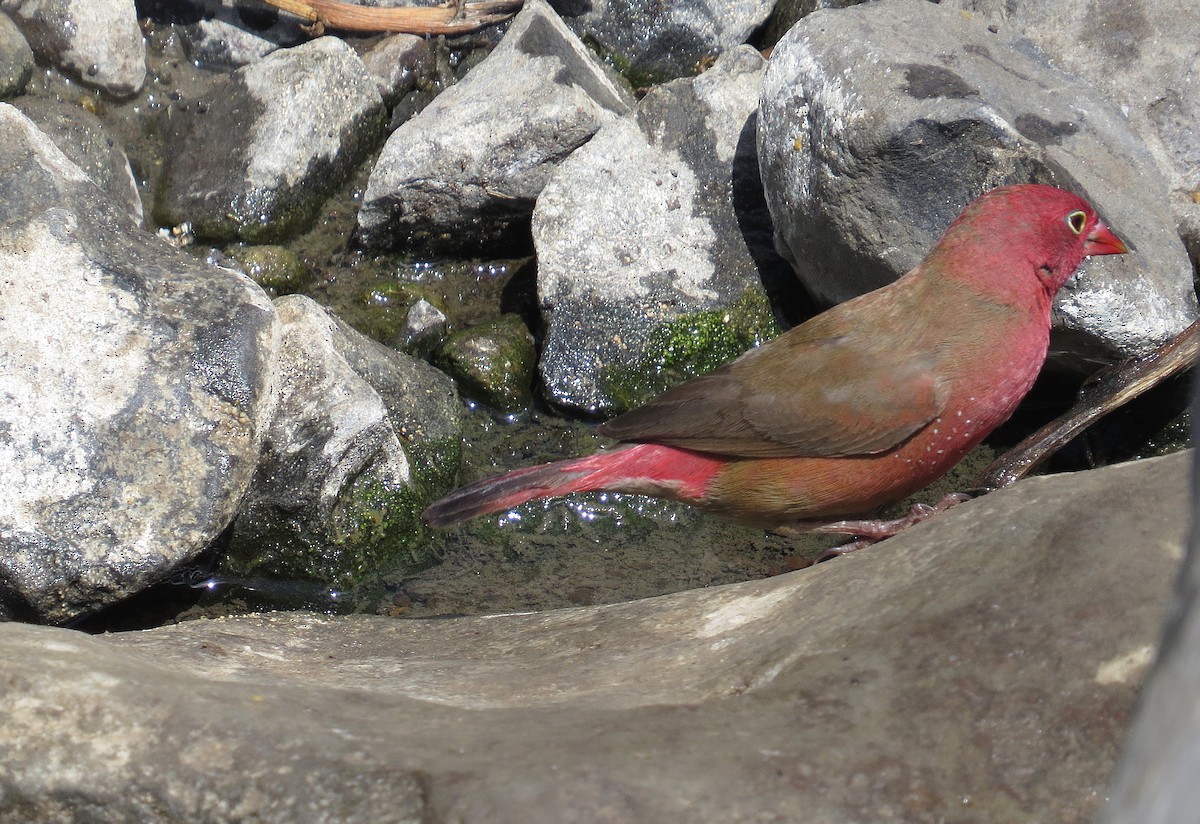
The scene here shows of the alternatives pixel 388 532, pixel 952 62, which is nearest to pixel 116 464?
pixel 388 532

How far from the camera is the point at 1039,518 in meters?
2.56

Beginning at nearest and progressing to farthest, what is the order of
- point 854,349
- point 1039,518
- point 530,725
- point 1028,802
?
point 1028,802 → point 530,725 → point 1039,518 → point 854,349

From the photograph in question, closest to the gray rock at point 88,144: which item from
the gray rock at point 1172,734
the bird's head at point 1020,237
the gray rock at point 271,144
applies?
the gray rock at point 271,144

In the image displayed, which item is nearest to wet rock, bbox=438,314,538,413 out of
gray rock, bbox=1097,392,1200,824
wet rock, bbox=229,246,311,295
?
wet rock, bbox=229,246,311,295

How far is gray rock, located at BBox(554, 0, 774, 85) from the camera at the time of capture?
6.02 m

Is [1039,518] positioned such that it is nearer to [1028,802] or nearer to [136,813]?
[1028,802]

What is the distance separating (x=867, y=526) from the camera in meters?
3.67

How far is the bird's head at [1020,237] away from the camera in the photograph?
3592 millimetres

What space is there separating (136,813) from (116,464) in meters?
1.88

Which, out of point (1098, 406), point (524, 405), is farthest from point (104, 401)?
point (1098, 406)

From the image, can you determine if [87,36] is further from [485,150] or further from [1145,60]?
[1145,60]

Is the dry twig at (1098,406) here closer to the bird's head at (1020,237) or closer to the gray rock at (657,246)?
the bird's head at (1020,237)

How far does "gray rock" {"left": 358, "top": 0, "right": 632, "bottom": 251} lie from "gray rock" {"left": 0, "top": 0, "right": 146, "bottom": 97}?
1.38m

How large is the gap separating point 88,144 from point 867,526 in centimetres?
387
